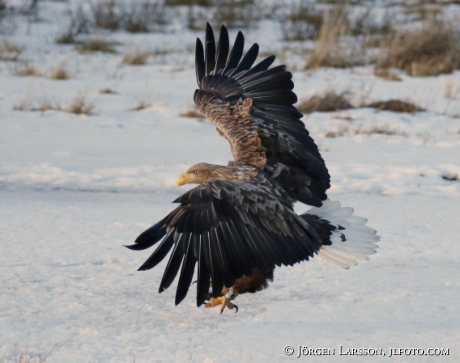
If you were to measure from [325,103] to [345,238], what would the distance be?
5.67m

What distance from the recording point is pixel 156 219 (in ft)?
17.7

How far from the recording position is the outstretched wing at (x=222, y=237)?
3.21 metres

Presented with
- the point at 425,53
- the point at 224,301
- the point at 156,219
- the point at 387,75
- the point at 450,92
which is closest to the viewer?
the point at 224,301

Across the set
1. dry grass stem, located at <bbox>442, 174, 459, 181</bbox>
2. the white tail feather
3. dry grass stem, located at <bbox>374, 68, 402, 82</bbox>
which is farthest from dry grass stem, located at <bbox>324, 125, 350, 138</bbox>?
the white tail feather

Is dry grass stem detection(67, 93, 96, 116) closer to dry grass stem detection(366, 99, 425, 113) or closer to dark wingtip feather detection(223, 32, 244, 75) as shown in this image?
dry grass stem detection(366, 99, 425, 113)

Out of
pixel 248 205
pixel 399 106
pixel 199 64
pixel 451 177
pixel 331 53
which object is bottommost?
pixel 451 177

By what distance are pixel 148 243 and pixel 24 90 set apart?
7647 millimetres

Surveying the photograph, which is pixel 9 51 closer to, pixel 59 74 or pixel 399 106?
pixel 59 74

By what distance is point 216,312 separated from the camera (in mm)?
3846

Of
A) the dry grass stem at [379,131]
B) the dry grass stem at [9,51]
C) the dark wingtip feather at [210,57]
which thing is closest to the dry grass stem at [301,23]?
the dry grass stem at [9,51]

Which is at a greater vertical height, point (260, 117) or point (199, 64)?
point (199, 64)

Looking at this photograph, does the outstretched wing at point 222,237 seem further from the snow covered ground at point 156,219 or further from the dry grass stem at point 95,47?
the dry grass stem at point 95,47

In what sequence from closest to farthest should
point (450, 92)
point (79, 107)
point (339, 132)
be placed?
1. point (339, 132)
2. point (79, 107)
3. point (450, 92)

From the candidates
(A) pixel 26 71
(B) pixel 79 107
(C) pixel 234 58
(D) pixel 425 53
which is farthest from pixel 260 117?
(D) pixel 425 53
